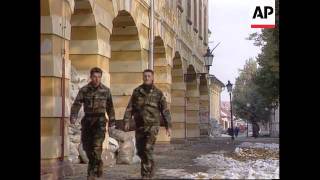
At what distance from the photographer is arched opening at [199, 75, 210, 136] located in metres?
34.8

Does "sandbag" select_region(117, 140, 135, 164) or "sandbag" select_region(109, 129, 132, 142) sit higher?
"sandbag" select_region(109, 129, 132, 142)

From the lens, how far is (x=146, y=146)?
7844 millimetres

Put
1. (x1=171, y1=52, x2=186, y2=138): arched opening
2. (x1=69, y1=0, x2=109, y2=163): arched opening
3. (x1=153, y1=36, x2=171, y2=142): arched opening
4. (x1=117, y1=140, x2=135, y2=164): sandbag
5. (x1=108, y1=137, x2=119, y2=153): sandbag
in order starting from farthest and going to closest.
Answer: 1. (x1=171, y1=52, x2=186, y2=138): arched opening
2. (x1=153, y1=36, x2=171, y2=142): arched opening
3. (x1=108, y1=137, x2=119, y2=153): sandbag
4. (x1=69, y1=0, x2=109, y2=163): arched opening
5. (x1=117, y1=140, x2=135, y2=164): sandbag

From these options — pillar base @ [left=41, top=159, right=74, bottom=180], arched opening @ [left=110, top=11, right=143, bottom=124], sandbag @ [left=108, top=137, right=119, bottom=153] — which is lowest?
pillar base @ [left=41, top=159, right=74, bottom=180]

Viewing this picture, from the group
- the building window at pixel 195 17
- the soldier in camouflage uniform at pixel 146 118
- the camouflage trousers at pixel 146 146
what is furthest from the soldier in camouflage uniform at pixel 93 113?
the building window at pixel 195 17

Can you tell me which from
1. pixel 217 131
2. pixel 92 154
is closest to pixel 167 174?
pixel 92 154

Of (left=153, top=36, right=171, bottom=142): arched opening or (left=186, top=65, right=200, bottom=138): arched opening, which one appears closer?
(left=153, top=36, right=171, bottom=142): arched opening

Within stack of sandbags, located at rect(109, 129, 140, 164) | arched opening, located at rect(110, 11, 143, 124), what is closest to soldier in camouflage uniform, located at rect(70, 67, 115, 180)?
stack of sandbags, located at rect(109, 129, 140, 164)

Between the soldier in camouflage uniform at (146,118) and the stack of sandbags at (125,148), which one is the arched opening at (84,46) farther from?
the soldier in camouflage uniform at (146,118)

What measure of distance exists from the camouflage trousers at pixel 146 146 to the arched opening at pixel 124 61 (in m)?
7.63

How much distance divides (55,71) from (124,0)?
5.11 meters

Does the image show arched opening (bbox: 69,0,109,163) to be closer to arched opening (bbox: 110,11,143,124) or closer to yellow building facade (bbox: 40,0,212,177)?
yellow building facade (bbox: 40,0,212,177)

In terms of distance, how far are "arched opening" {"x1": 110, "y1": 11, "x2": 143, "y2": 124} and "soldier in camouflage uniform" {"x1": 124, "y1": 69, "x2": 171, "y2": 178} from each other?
757cm

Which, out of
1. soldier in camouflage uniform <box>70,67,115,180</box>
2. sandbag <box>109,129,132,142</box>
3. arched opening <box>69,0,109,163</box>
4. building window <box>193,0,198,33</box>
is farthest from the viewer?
→ building window <box>193,0,198,33</box>
